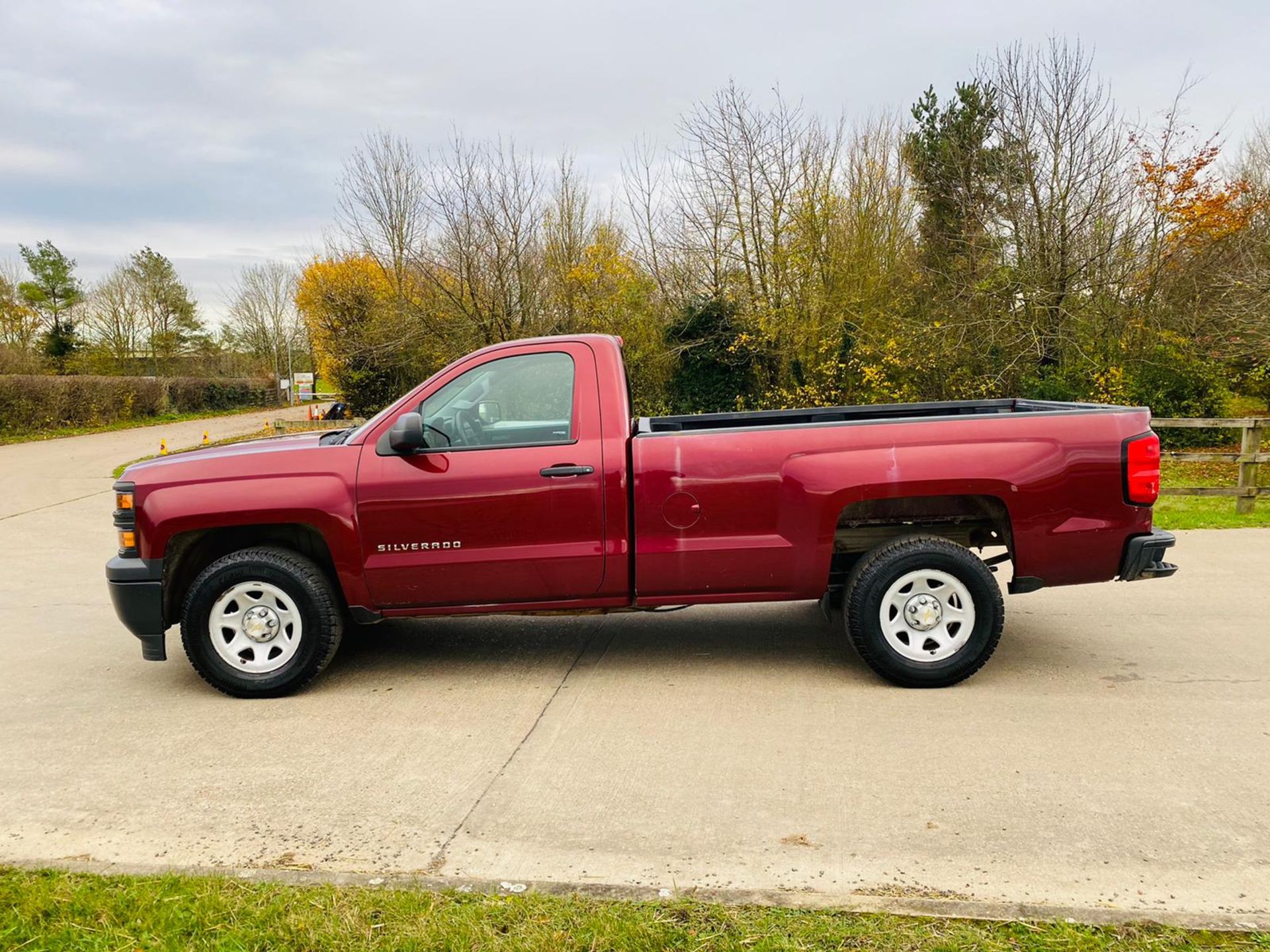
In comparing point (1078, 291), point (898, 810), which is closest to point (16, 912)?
point (898, 810)

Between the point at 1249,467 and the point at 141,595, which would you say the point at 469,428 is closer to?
the point at 141,595

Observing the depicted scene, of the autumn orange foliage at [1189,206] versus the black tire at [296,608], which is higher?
the autumn orange foliage at [1189,206]

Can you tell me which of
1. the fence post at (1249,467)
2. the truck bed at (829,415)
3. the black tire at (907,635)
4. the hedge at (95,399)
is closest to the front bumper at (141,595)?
the truck bed at (829,415)

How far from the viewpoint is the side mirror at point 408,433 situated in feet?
15.6

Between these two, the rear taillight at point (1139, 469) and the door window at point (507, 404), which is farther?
the door window at point (507, 404)

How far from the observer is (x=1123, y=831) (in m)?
3.29

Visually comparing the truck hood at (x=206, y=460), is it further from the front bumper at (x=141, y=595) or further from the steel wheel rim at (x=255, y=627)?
the steel wheel rim at (x=255, y=627)

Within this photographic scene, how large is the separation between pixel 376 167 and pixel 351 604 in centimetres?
2211

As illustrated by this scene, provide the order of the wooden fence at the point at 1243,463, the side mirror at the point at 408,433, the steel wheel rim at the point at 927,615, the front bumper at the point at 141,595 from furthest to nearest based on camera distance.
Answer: the wooden fence at the point at 1243,463 < the front bumper at the point at 141,595 < the steel wheel rim at the point at 927,615 < the side mirror at the point at 408,433

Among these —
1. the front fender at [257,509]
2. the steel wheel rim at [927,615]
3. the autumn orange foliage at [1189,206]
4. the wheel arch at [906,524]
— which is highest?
the autumn orange foliage at [1189,206]

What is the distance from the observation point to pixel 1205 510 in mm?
10758

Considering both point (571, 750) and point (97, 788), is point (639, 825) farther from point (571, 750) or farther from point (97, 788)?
point (97, 788)

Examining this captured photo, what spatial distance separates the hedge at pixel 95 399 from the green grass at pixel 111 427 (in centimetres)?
15

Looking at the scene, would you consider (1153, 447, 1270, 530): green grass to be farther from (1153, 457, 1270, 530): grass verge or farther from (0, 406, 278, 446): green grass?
(0, 406, 278, 446): green grass
